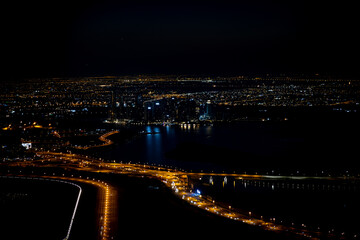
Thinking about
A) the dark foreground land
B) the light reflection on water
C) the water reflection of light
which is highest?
the dark foreground land

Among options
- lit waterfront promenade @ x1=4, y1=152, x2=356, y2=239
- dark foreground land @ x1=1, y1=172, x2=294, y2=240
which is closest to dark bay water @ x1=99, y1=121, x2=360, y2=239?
lit waterfront promenade @ x1=4, y1=152, x2=356, y2=239

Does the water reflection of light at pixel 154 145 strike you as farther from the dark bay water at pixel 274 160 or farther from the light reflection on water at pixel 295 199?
the light reflection on water at pixel 295 199

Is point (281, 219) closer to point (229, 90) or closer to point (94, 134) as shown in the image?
point (94, 134)

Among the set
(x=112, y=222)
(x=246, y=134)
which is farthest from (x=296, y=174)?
(x=246, y=134)

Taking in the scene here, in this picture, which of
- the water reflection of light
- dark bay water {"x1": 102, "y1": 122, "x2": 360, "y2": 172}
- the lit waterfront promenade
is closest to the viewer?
the lit waterfront promenade

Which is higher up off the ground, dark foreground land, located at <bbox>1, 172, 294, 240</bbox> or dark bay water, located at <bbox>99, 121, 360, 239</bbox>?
dark foreground land, located at <bbox>1, 172, 294, 240</bbox>

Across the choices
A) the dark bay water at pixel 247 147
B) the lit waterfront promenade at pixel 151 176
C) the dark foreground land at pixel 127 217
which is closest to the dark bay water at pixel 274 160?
the dark bay water at pixel 247 147

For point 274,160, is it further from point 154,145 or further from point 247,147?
point 154,145

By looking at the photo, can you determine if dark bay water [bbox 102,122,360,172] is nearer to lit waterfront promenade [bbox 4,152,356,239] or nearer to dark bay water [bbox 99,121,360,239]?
dark bay water [bbox 99,121,360,239]

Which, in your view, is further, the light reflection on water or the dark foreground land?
the light reflection on water
